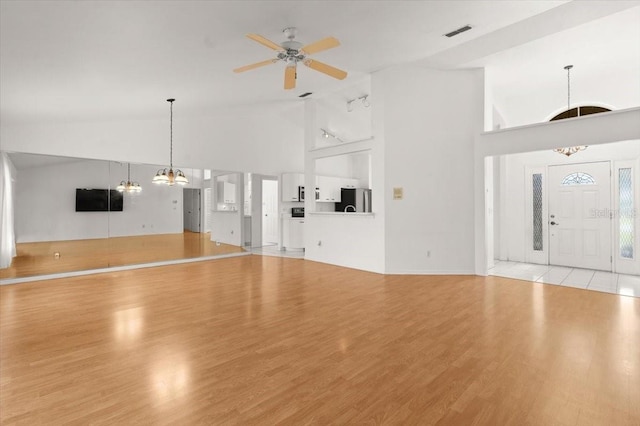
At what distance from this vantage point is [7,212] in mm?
5531

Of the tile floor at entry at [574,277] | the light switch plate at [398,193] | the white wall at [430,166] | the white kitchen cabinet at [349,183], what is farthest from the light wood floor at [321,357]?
the white kitchen cabinet at [349,183]

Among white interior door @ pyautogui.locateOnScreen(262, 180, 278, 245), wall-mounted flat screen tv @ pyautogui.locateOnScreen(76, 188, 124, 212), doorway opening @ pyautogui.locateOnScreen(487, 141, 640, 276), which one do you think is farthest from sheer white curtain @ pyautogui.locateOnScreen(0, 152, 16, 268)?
doorway opening @ pyautogui.locateOnScreen(487, 141, 640, 276)

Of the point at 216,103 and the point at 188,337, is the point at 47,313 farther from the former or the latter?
the point at 216,103

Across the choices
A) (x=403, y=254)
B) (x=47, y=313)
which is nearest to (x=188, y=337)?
(x=47, y=313)

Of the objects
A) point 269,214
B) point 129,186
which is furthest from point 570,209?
point 129,186

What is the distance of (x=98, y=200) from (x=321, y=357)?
6106mm

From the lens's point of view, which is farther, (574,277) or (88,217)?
(88,217)

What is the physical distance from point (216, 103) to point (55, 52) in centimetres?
335

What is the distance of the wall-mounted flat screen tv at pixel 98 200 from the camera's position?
6.44 m

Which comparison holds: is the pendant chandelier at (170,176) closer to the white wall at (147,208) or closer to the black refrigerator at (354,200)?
the white wall at (147,208)

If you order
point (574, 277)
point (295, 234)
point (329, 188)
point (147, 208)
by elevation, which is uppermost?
point (329, 188)

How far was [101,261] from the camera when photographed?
6.68 meters

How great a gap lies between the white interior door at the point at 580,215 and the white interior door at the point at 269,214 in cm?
735

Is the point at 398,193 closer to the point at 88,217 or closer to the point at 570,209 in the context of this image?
the point at 570,209
